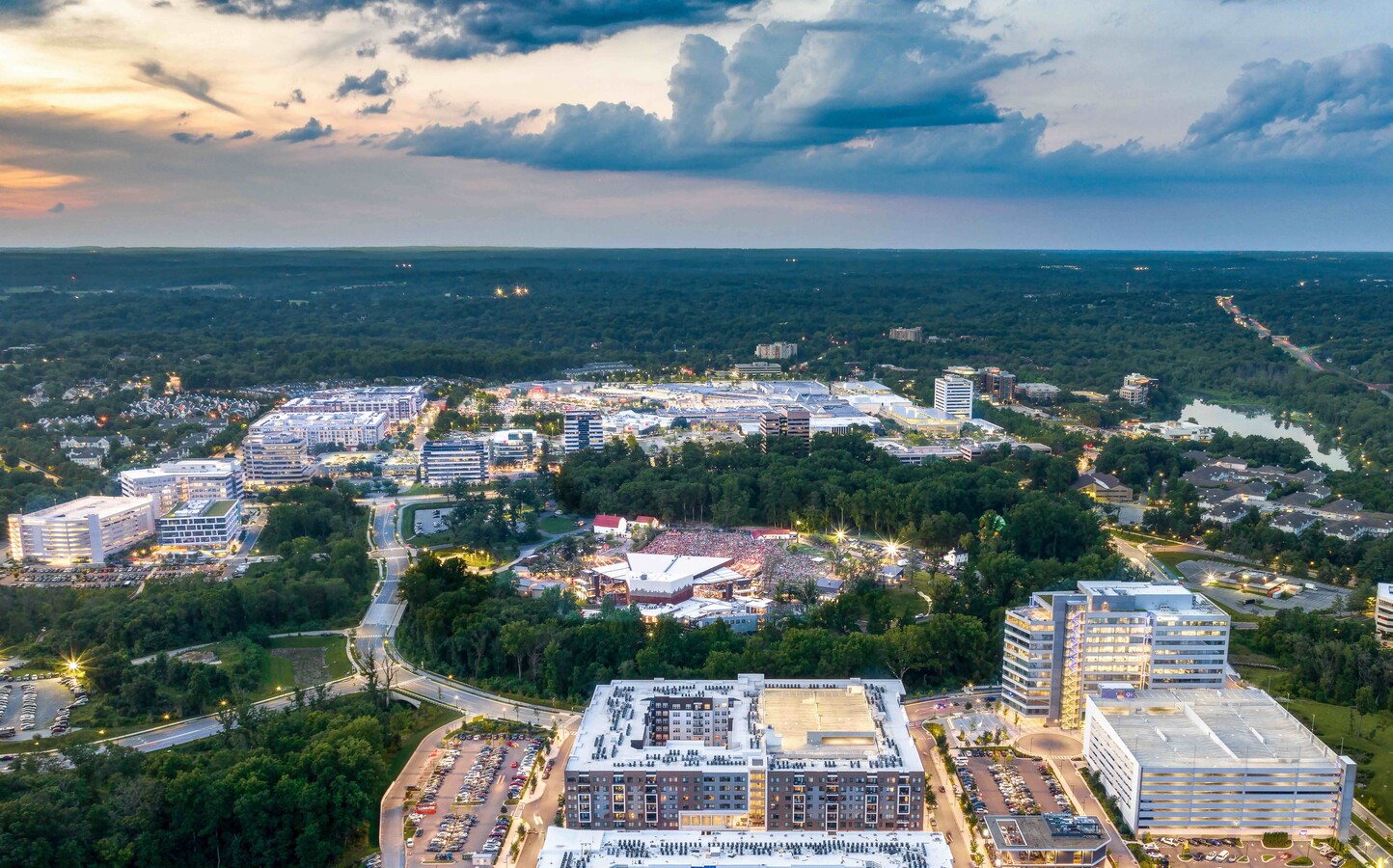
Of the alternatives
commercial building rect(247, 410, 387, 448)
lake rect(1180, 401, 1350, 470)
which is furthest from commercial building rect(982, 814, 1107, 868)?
commercial building rect(247, 410, 387, 448)

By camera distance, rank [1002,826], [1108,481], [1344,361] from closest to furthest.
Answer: [1002,826], [1108,481], [1344,361]

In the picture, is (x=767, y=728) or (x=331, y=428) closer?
(x=767, y=728)

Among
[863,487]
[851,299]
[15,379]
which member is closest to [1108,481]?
[863,487]

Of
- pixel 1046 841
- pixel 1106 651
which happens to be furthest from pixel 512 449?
pixel 1046 841

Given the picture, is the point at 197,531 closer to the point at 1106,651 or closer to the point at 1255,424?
the point at 1106,651

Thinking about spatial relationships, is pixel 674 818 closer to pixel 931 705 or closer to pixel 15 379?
pixel 931 705

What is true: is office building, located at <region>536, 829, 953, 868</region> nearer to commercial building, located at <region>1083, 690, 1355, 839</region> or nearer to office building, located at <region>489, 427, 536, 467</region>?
commercial building, located at <region>1083, 690, 1355, 839</region>
